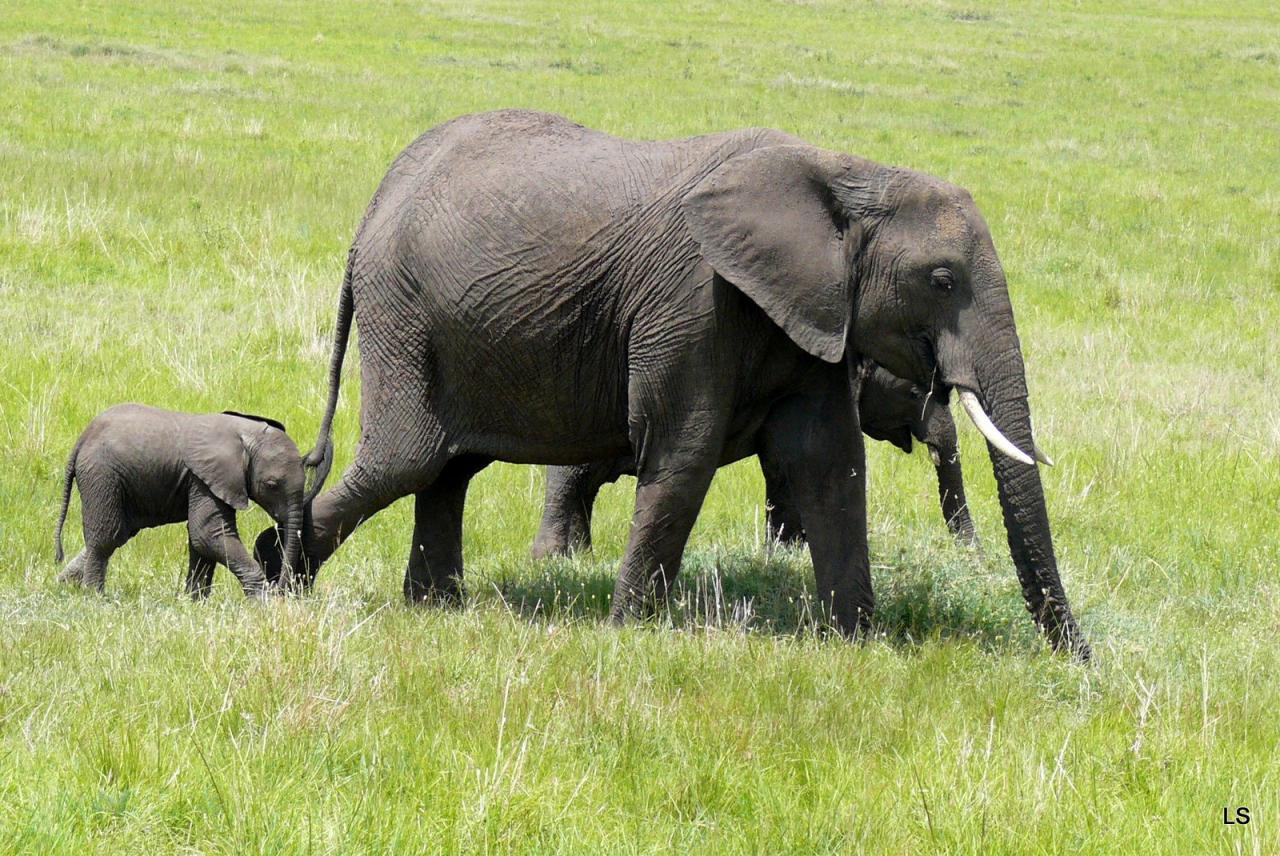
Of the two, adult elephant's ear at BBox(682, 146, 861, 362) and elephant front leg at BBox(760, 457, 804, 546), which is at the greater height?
adult elephant's ear at BBox(682, 146, 861, 362)

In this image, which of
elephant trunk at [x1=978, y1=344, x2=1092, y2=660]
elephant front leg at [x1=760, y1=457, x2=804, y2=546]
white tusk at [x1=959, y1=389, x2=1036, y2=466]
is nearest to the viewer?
white tusk at [x1=959, y1=389, x2=1036, y2=466]

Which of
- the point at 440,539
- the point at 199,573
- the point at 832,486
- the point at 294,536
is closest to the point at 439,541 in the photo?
the point at 440,539

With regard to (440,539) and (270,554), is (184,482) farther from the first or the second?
(440,539)

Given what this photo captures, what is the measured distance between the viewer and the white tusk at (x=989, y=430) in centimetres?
634

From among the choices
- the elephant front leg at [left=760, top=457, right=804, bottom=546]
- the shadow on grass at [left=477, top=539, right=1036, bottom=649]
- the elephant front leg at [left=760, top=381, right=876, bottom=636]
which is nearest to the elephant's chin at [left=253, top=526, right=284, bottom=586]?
the shadow on grass at [left=477, top=539, right=1036, bottom=649]

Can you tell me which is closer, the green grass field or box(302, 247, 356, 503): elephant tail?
the green grass field

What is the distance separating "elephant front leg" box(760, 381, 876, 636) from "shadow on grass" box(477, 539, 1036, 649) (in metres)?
A: 0.16

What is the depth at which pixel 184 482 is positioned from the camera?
7547 mm

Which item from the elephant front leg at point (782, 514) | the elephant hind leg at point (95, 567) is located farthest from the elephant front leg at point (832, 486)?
the elephant hind leg at point (95, 567)

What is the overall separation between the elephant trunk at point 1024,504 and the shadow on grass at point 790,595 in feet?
1.25

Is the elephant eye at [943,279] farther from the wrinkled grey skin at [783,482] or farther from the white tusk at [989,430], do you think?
the wrinkled grey skin at [783,482]

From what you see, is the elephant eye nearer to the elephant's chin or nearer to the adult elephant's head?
the adult elephant's head

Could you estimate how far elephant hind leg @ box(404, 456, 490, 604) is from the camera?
783 cm

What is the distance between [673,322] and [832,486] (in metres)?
1.02
